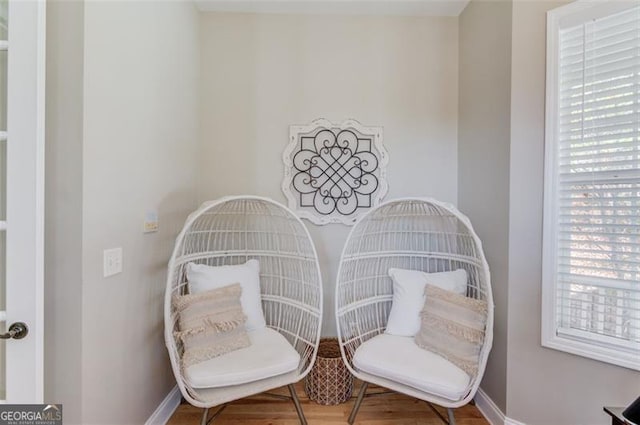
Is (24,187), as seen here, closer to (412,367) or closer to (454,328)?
(412,367)

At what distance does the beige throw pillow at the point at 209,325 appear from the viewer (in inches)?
61.6

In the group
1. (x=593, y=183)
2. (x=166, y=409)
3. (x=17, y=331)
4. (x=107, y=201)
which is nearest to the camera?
(x=17, y=331)

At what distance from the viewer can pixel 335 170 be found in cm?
230

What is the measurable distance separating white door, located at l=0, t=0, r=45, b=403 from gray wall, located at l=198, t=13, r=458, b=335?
4.09 ft

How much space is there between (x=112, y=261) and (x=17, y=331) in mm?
376

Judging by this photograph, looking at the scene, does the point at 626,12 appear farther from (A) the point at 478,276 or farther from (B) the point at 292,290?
(B) the point at 292,290

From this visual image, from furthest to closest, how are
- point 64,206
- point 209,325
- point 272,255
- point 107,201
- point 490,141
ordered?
1. point 272,255
2. point 490,141
3. point 209,325
4. point 107,201
5. point 64,206

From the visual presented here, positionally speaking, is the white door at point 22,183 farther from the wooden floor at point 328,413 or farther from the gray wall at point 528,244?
the gray wall at point 528,244

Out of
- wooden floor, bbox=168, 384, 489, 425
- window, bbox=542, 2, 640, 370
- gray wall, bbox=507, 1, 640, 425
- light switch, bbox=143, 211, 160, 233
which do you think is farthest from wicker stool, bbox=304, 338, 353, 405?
light switch, bbox=143, 211, 160, 233

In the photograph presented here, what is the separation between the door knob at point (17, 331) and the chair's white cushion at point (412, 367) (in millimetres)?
1451

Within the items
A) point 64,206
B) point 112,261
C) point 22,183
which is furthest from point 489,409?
point 22,183

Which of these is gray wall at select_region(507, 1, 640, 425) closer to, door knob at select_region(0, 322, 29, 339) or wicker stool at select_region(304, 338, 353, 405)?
wicker stool at select_region(304, 338, 353, 405)

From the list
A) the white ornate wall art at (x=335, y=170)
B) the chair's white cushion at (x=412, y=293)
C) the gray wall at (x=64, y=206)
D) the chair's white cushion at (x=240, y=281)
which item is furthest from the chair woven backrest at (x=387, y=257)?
the gray wall at (x=64, y=206)

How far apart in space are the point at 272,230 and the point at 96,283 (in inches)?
46.6
